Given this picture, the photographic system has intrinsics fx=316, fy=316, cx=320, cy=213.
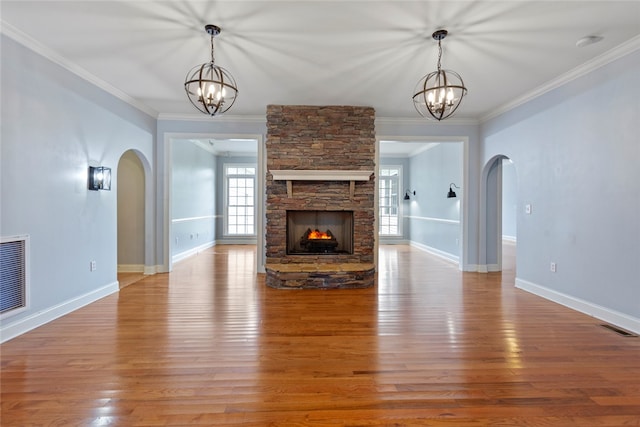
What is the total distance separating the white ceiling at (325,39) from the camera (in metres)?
2.63

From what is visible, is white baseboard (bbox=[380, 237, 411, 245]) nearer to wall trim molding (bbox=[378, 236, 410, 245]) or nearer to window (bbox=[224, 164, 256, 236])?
wall trim molding (bbox=[378, 236, 410, 245])

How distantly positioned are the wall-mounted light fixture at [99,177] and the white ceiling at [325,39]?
44.4 inches

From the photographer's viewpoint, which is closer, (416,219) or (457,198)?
(457,198)

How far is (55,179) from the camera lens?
11.1 feet

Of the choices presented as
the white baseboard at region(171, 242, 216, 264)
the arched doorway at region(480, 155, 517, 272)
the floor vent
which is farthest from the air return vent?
the arched doorway at region(480, 155, 517, 272)

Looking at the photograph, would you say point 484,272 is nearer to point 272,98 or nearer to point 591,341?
point 591,341

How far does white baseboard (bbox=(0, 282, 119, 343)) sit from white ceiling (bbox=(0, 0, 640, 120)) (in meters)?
2.65

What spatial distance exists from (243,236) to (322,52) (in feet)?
24.0

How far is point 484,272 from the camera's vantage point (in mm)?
5758

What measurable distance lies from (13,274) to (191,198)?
4991 mm

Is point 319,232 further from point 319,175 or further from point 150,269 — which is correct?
point 150,269

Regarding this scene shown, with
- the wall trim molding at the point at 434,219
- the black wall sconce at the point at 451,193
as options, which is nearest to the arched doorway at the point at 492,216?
the wall trim molding at the point at 434,219

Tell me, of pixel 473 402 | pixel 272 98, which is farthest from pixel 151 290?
pixel 473 402

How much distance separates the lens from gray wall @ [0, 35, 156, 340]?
114 inches
